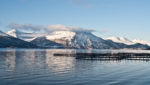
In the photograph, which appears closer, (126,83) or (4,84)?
Answer: (4,84)

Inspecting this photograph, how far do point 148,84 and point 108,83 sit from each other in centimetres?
675

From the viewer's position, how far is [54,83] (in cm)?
3384

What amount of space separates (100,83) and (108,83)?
136 cm

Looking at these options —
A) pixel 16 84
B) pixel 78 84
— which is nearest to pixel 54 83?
pixel 78 84

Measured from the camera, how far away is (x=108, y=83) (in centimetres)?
3438

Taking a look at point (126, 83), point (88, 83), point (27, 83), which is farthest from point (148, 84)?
point (27, 83)

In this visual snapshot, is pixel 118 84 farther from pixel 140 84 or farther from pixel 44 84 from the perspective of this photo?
pixel 44 84

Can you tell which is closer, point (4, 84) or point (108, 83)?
point (4, 84)

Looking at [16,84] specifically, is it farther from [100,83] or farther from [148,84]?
[148,84]

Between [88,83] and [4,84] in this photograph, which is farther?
[88,83]

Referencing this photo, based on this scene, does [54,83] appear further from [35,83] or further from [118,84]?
[118,84]

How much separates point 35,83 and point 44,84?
170 cm

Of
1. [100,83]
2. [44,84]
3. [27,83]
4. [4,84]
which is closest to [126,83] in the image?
[100,83]

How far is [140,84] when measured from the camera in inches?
1345
